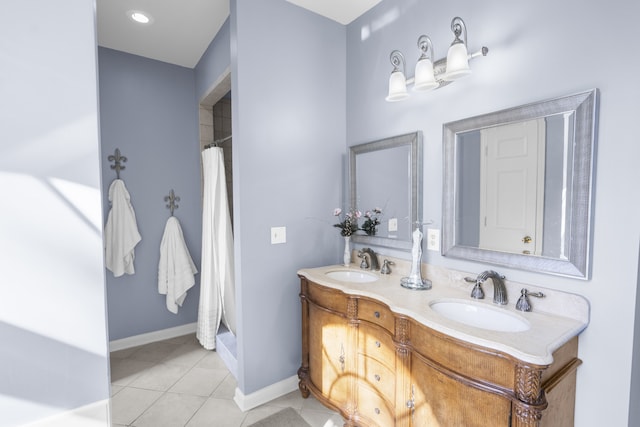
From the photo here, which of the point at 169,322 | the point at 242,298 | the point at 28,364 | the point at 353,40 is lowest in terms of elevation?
the point at 169,322

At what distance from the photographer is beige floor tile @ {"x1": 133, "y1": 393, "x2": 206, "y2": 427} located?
187cm

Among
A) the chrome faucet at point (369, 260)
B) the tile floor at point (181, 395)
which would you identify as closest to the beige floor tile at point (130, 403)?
the tile floor at point (181, 395)

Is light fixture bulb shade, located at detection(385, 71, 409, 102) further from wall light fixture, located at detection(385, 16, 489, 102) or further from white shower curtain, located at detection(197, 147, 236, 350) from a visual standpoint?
white shower curtain, located at detection(197, 147, 236, 350)

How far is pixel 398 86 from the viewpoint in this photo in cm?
178

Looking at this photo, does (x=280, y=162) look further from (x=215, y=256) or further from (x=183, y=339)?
(x=183, y=339)

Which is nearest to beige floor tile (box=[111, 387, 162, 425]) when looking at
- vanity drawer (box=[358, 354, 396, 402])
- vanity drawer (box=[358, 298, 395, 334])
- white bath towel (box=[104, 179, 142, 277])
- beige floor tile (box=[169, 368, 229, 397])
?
beige floor tile (box=[169, 368, 229, 397])

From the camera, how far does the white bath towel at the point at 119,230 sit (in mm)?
2676

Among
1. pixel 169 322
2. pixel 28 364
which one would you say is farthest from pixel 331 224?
pixel 169 322

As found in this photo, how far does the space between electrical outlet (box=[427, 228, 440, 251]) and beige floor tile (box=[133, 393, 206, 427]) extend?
1900mm

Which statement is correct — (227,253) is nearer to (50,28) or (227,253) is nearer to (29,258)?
(29,258)

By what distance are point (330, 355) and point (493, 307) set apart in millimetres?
979

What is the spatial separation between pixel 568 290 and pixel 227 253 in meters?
2.31

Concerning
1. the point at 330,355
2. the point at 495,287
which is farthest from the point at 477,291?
the point at 330,355

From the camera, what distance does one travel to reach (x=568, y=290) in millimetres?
1258
